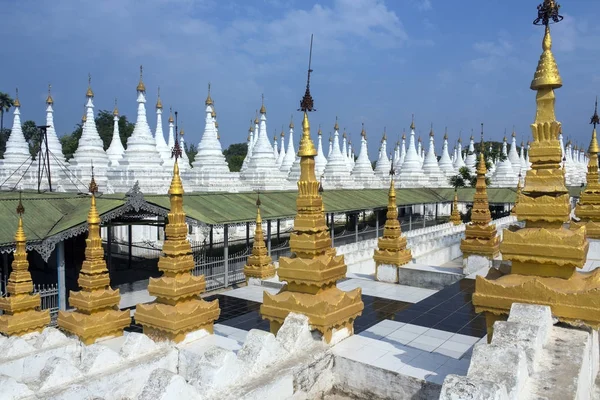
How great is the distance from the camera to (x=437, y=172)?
4997 centimetres

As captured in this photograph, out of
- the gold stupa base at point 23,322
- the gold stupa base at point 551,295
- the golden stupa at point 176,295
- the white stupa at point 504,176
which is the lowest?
the gold stupa base at point 23,322

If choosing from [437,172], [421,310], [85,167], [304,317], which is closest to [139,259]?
[85,167]

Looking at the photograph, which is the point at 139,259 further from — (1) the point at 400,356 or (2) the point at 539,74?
A: (2) the point at 539,74

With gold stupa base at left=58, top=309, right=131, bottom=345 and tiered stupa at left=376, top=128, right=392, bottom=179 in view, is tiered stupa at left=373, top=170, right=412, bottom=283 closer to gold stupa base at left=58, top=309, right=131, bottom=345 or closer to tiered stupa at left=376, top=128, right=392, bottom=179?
gold stupa base at left=58, top=309, right=131, bottom=345

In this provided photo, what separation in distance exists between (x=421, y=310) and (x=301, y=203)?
5.55 meters

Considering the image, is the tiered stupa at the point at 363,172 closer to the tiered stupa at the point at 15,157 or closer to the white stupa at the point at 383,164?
the white stupa at the point at 383,164

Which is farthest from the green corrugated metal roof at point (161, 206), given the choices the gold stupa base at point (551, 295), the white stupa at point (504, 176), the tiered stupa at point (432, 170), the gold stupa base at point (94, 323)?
the white stupa at point (504, 176)

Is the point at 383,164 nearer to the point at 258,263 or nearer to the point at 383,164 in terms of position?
Result: the point at 383,164

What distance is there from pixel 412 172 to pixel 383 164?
164 inches

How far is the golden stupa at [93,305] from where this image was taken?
444 inches

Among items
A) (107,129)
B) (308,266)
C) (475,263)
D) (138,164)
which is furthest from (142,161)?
(107,129)

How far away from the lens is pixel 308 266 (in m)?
8.39

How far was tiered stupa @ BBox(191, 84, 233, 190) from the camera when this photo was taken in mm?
28766

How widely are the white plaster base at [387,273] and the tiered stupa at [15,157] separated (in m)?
23.5
